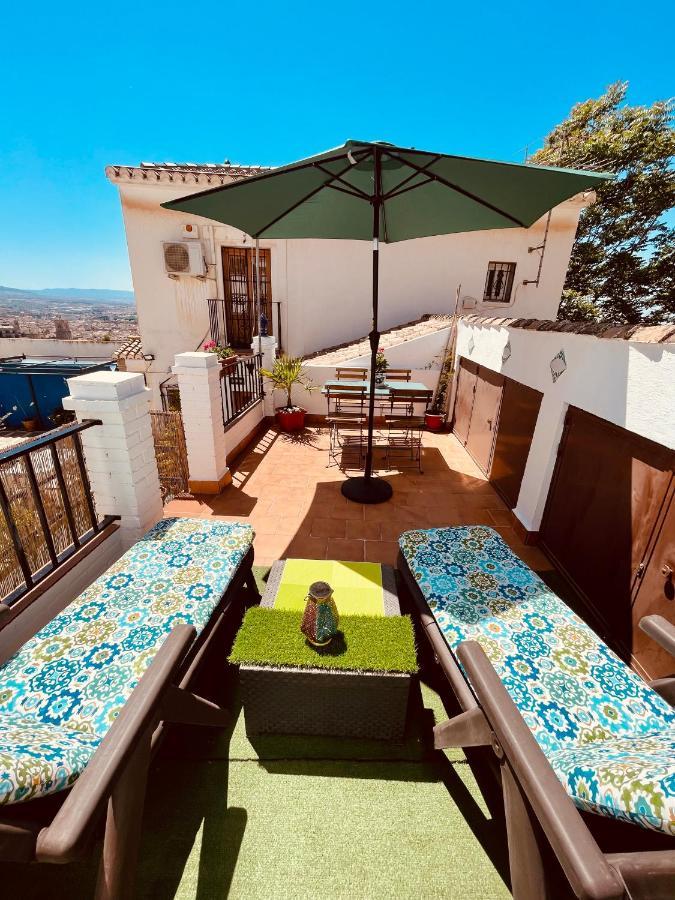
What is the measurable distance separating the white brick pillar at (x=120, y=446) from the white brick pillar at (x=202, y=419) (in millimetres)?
1394

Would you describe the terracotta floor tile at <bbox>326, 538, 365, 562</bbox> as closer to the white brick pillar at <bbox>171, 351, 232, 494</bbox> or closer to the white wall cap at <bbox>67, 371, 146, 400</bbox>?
the white brick pillar at <bbox>171, 351, 232, 494</bbox>

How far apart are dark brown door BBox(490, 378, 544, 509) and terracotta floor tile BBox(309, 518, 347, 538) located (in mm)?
2373

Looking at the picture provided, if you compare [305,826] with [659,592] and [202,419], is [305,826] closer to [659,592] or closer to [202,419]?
[659,592]

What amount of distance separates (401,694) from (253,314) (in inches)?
485

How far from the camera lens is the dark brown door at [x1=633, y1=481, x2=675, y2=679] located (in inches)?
95.5

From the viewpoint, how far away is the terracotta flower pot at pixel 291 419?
7.53 metres

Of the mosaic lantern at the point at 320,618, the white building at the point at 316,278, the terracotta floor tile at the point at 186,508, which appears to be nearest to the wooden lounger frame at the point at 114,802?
the mosaic lantern at the point at 320,618

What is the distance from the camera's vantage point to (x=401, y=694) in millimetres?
2033

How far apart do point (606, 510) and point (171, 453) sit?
17.1ft

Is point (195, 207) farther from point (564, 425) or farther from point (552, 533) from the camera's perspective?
point (552, 533)

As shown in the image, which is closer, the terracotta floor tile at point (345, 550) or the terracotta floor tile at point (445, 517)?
the terracotta floor tile at point (345, 550)

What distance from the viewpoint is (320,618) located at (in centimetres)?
205

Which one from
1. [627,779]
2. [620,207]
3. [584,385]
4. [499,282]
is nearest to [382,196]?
[584,385]

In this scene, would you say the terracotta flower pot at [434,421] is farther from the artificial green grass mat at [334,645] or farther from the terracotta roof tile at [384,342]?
the artificial green grass mat at [334,645]
